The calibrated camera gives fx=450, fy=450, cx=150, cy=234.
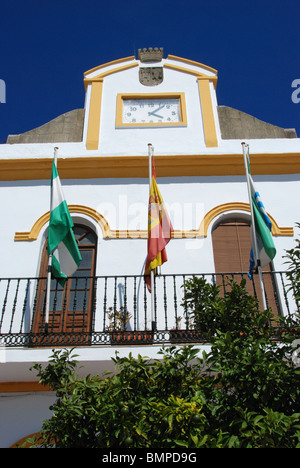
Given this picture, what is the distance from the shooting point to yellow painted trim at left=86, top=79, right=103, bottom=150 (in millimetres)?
8984

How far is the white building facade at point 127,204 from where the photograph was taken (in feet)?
20.6

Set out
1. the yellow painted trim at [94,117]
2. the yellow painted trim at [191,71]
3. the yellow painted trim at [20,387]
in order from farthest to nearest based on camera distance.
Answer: the yellow painted trim at [191,71]
the yellow painted trim at [94,117]
the yellow painted trim at [20,387]

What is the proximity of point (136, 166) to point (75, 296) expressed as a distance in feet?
9.32

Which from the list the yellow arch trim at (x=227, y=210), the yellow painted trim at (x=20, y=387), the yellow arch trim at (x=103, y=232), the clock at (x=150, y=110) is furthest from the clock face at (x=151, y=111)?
the yellow painted trim at (x=20, y=387)

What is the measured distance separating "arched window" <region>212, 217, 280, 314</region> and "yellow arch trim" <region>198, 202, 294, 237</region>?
0.71ft

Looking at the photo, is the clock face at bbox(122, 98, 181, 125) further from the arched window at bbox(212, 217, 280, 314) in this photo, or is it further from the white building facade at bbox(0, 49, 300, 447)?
the arched window at bbox(212, 217, 280, 314)

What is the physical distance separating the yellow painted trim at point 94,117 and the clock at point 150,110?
16.9 inches

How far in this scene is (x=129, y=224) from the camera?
7926 millimetres

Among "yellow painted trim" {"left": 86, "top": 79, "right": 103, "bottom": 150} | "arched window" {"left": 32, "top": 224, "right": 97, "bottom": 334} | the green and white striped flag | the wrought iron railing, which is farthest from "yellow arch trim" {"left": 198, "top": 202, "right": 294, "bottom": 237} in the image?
"yellow painted trim" {"left": 86, "top": 79, "right": 103, "bottom": 150}

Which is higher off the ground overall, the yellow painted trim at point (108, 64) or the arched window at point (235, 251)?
the yellow painted trim at point (108, 64)

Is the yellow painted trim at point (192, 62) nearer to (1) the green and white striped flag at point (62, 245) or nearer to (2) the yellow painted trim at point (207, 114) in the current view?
(2) the yellow painted trim at point (207, 114)
